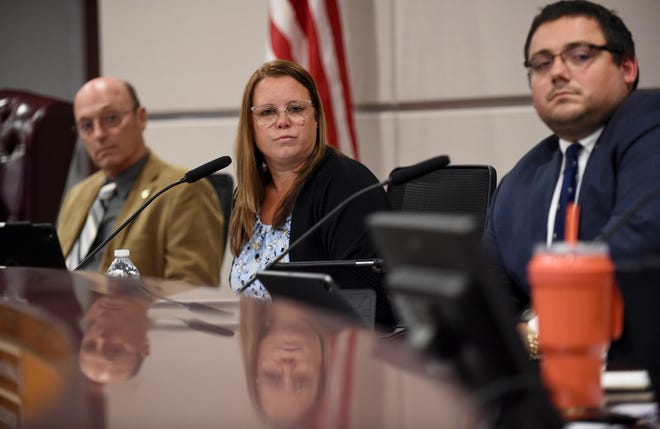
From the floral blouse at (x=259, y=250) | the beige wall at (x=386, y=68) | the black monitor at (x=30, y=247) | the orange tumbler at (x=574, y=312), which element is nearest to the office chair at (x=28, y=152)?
the beige wall at (x=386, y=68)

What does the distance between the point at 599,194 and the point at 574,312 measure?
1133 mm

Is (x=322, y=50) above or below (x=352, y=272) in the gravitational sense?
above

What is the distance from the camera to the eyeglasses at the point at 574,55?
6.91ft

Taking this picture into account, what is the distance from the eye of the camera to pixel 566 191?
2088 millimetres

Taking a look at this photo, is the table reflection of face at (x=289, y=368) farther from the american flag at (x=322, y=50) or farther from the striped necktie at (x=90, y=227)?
the american flag at (x=322, y=50)

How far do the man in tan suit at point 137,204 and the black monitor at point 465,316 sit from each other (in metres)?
2.50

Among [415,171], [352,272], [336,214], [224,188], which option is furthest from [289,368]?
[224,188]

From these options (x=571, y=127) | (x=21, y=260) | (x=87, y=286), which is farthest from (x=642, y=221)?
(x=21, y=260)

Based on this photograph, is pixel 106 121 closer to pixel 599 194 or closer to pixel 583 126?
pixel 583 126

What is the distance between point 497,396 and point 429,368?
0.07 meters

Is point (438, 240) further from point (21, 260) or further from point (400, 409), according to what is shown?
point (21, 260)

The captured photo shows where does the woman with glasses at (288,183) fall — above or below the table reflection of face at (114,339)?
above

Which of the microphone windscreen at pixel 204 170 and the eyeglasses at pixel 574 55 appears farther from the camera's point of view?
the microphone windscreen at pixel 204 170

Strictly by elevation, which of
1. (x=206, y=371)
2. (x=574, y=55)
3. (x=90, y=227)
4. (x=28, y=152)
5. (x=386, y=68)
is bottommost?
(x=206, y=371)
